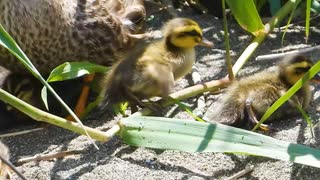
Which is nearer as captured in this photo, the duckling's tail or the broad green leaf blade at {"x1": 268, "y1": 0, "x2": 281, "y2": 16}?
the duckling's tail

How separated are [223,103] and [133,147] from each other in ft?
0.99

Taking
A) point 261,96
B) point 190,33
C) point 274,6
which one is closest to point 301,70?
point 261,96

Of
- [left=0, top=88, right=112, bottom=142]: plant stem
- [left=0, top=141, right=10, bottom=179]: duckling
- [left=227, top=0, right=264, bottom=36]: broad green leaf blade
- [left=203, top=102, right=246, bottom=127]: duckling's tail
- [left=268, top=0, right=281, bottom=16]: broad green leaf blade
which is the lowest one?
[left=0, top=141, right=10, bottom=179]: duckling

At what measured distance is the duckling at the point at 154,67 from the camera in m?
2.45

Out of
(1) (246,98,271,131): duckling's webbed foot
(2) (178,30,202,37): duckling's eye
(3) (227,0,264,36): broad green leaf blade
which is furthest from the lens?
(3) (227,0,264,36): broad green leaf blade

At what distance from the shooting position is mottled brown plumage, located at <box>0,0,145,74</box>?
2760 millimetres

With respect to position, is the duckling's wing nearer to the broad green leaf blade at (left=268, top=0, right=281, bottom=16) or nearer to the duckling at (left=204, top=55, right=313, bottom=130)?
the duckling at (left=204, top=55, right=313, bottom=130)

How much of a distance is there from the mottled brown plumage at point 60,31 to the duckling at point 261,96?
51 centimetres

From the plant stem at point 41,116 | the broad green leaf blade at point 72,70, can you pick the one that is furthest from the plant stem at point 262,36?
the plant stem at point 41,116

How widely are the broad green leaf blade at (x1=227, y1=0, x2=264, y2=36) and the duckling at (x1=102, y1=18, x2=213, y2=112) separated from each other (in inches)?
6.5

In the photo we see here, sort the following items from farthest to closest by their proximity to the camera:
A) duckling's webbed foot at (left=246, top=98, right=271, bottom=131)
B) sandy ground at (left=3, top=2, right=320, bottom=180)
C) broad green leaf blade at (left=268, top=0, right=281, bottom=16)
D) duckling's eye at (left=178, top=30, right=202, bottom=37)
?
broad green leaf blade at (left=268, top=0, right=281, bottom=16), duckling's eye at (left=178, top=30, right=202, bottom=37), duckling's webbed foot at (left=246, top=98, right=271, bottom=131), sandy ground at (left=3, top=2, right=320, bottom=180)

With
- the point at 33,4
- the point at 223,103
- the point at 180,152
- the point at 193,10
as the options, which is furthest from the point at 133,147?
the point at 193,10

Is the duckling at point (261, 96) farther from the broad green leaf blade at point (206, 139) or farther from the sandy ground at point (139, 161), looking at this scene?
the broad green leaf blade at point (206, 139)

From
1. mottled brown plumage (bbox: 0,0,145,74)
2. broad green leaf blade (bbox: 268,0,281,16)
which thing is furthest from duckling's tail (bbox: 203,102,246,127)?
broad green leaf blade (bbox: 268,0,281,16)
